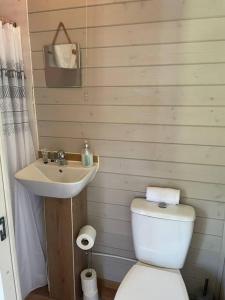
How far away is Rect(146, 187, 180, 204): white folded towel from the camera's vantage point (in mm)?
1563

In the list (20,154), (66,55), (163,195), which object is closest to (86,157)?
(20,154)

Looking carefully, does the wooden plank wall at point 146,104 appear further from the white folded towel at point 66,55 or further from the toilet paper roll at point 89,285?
the toilet paper roll at point 89,285

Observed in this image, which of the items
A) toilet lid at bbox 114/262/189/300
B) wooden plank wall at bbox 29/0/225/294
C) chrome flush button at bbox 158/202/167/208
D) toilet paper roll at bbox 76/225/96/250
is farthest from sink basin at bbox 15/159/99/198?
toilet lid at bbox 114/262/189/300

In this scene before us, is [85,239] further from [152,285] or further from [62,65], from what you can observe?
[62,65]

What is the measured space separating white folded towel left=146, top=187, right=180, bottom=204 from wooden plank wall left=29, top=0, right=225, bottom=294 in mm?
70

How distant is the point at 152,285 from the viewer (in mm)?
1385

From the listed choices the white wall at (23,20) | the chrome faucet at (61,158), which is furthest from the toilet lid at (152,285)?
the white wall at (23,20)

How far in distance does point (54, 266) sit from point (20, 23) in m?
1.70

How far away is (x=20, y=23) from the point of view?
1.63 m

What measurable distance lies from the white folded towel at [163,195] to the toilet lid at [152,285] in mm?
421

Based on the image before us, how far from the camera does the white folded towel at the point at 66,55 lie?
1.57 metres

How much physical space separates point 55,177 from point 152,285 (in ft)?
3.00

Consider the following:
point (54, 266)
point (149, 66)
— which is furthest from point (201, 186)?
point (54, 266)

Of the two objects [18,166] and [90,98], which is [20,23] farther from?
[18,166]
